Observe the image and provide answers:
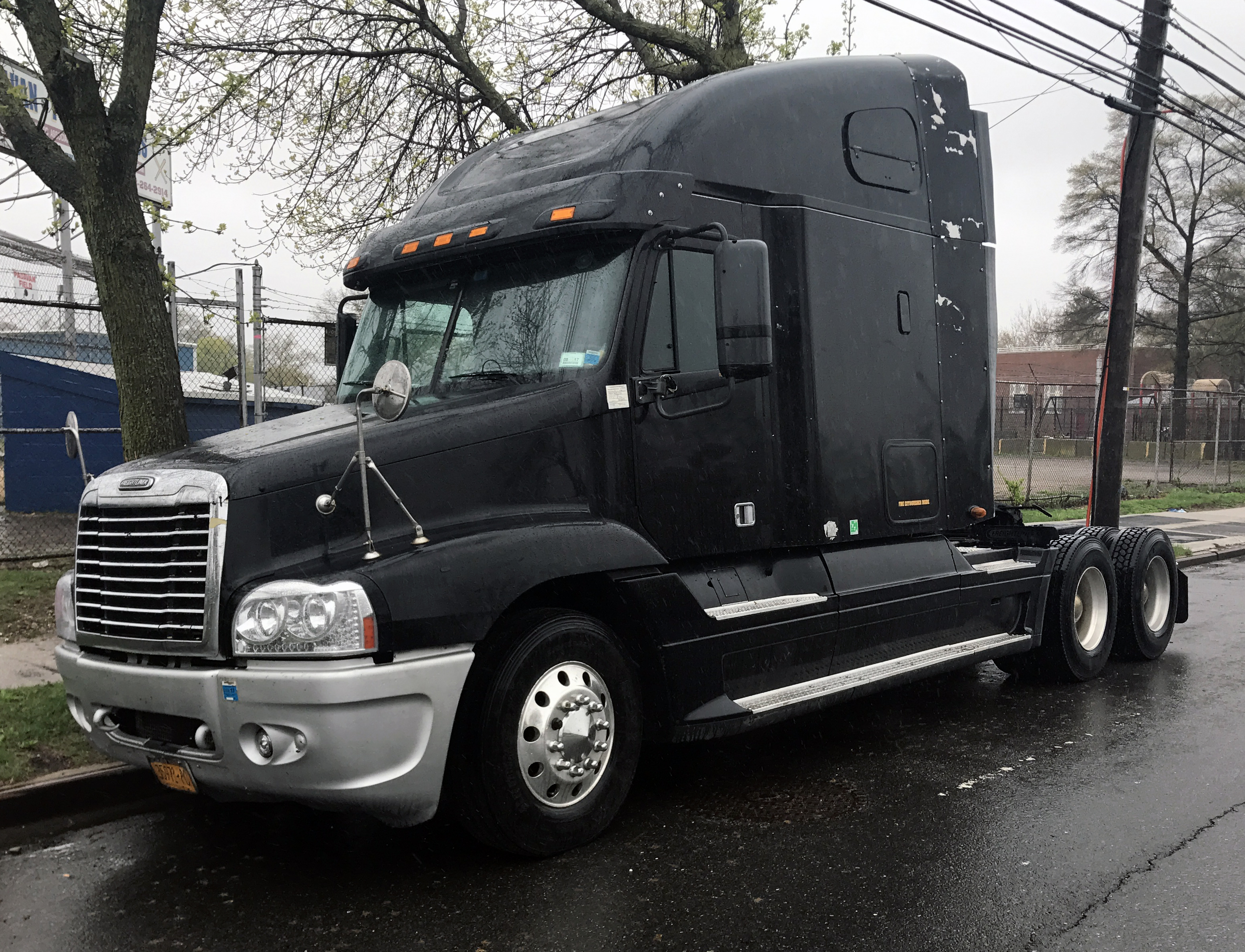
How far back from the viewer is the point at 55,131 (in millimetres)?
19969

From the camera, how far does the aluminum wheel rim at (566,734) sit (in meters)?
4.39

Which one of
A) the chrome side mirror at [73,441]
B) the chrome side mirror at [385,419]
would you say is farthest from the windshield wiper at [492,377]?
the chrome side mirror at [73,441]

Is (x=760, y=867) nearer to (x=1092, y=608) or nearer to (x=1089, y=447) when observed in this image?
(x=1092, y=608)

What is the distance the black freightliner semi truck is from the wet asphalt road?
382mm

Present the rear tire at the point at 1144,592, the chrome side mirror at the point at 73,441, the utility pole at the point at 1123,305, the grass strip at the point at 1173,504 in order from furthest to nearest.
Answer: the grass strip at the point at 1173,504 → the utility pole at the point at 1123,305 → the rear tire at the point at 1144,592 → the chrome side mirror at the point at 73,441

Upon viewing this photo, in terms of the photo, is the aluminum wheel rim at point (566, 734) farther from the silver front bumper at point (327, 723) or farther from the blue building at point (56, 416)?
the blue building at point (56, 416)

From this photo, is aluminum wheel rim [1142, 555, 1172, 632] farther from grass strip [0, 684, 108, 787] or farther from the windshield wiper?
grass strip [0, 684, 108, 787]

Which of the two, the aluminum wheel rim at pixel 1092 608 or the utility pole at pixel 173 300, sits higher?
the utility pole at pixel 173 300

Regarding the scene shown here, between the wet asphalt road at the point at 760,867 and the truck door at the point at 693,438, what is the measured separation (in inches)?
51.1

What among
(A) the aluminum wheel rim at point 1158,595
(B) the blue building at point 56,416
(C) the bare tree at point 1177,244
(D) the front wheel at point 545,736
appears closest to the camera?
(D) the front wheel at point 545,736

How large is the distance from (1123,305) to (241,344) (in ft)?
30.7

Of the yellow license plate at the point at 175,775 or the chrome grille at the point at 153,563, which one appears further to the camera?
the yellow license plate at the point at 175,775

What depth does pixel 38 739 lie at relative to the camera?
5.56m

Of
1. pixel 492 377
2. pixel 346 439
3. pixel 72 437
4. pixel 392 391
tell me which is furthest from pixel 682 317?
pixel 72 437
